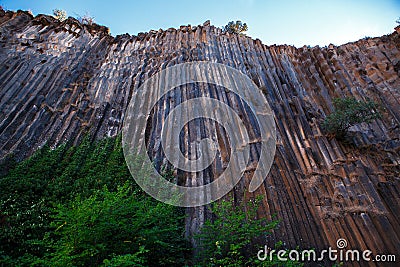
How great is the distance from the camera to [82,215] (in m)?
4.62

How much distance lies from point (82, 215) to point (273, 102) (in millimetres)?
8443

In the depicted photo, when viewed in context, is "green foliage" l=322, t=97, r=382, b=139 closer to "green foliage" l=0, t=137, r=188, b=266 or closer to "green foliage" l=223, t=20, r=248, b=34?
"green foliage" l=0, t=137, r=188, b=266

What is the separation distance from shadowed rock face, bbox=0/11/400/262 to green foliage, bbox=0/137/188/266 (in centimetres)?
87

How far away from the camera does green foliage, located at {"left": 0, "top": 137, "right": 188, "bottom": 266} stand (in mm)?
4516

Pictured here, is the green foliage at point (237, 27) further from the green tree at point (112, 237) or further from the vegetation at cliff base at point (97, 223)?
the green tree at point (112, 237)

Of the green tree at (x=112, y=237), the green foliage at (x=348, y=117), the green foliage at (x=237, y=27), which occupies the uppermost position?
the green foliage at (x=237, y=27)

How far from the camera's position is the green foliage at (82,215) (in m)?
4.52

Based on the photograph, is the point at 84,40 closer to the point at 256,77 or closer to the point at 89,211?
the point at 256,77

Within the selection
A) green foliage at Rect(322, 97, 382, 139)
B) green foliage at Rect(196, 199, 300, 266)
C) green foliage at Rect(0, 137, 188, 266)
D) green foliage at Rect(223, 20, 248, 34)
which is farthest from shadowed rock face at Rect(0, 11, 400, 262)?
green foliage at Rect(223, 20, 248, 34)

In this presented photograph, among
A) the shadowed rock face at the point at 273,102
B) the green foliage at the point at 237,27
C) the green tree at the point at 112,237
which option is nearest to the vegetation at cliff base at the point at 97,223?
the green tree at the point at 112,237

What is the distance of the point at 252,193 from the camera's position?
23.6 feet

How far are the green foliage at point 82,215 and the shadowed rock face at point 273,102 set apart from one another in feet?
2.84

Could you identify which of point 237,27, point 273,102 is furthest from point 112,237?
point 237,27

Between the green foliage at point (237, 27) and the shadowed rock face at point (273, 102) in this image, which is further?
the green foliage at point (237, 27)
